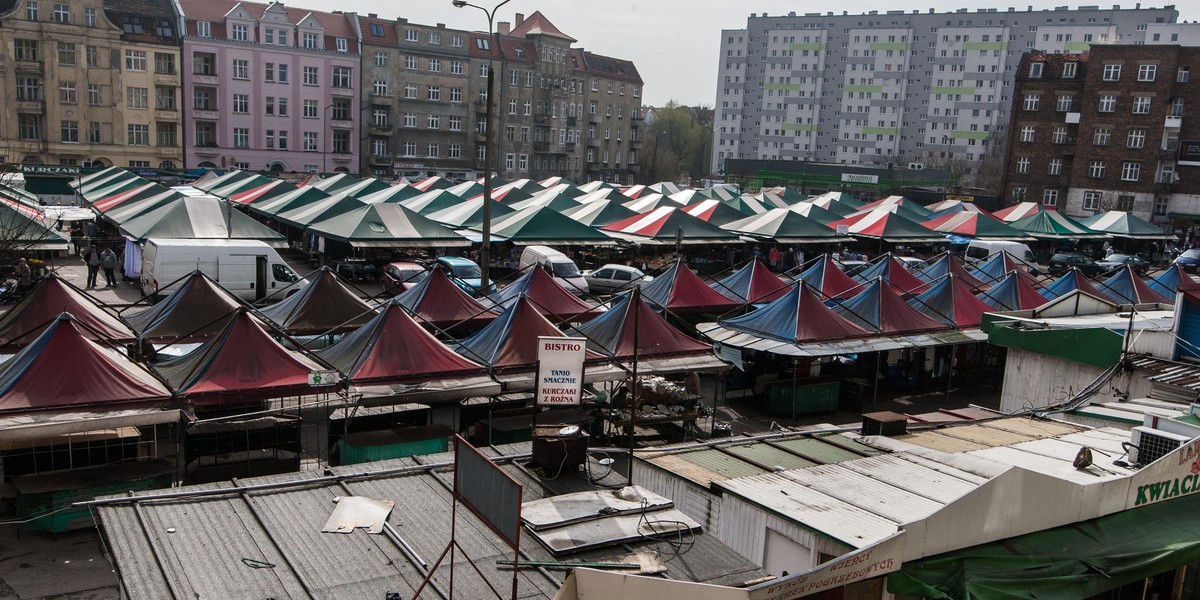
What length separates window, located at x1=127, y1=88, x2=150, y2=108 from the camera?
194ft

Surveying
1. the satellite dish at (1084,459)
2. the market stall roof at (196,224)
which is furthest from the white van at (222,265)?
the satellite dish at (1084,459)

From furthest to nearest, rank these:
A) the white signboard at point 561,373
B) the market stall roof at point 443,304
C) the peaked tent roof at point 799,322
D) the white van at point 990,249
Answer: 1. the white van at point 990,249
2. the market stall roof at point 443,304
3. the peaked tent roof at point 799,322
4. the white signboard at point 561,373

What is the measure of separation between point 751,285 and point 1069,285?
9.24m

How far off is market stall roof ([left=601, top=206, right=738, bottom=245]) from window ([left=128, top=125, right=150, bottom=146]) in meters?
37.9

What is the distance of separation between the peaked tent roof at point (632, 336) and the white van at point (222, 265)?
467 inches

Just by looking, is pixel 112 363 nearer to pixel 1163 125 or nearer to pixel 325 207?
pixel 325 207

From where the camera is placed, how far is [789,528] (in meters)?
7.72

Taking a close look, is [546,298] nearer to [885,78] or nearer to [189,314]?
[189,314]

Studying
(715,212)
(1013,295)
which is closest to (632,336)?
(1013,295)

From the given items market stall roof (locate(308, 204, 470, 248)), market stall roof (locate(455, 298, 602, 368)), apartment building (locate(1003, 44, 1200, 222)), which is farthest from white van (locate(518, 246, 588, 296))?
apartment building (locate(1003, 44, 1200, 222))

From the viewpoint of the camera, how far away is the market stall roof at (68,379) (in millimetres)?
11375

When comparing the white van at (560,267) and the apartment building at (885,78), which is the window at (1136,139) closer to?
the apartment building at (885,78)

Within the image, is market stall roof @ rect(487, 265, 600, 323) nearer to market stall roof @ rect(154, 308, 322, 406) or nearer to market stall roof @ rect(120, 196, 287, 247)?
market stall roof @ rect(154, 308, 322, 406)

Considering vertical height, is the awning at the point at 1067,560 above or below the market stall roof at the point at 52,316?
below
